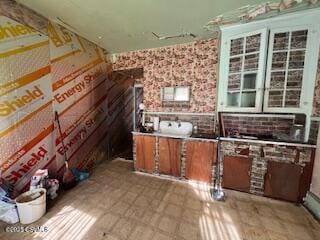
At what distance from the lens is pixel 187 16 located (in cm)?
216

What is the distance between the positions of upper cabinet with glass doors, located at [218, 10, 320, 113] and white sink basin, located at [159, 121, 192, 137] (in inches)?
32.9

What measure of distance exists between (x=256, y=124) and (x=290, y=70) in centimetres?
90

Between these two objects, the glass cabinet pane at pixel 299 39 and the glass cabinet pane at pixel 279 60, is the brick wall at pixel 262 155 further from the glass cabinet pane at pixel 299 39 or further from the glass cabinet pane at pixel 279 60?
the glass cabinet pane at pixel 299 39

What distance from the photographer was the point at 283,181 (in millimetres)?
2143

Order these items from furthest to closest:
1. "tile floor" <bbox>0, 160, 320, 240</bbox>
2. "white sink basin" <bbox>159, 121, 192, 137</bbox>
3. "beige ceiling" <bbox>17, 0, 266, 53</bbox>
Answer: "white sink basin" <bbox>159, 121, 192, 137</bbox> → "beige ceiling" <bbox>17, 0, 266, 53</bbox> → "tile floor" <bbox>0, 160, 320, 240</bbox>

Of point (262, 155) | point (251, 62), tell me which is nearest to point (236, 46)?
point (251, 62)

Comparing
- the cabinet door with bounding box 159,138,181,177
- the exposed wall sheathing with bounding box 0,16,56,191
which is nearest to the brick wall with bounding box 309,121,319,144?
the cabinet door with bounding box 159,138,181,177

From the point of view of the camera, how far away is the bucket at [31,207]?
1.73 metres

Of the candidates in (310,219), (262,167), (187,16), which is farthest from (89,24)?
(310,219)

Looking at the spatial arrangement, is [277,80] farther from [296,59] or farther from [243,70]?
[243,70]

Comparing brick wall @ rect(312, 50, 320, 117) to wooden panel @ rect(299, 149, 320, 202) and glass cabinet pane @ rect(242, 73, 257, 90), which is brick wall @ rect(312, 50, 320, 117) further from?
glass cabinet pane @ rect(242, 73, 257, 90)

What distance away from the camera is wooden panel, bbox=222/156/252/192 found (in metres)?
2.32

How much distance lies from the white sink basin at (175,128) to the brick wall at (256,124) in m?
0.69

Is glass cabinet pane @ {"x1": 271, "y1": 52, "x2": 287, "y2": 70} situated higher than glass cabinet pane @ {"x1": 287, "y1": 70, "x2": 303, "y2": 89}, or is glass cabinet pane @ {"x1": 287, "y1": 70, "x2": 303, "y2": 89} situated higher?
glass cabinet pane @ {"x1": 271, "y1": 52, "x2": 287, "y2": 70}
